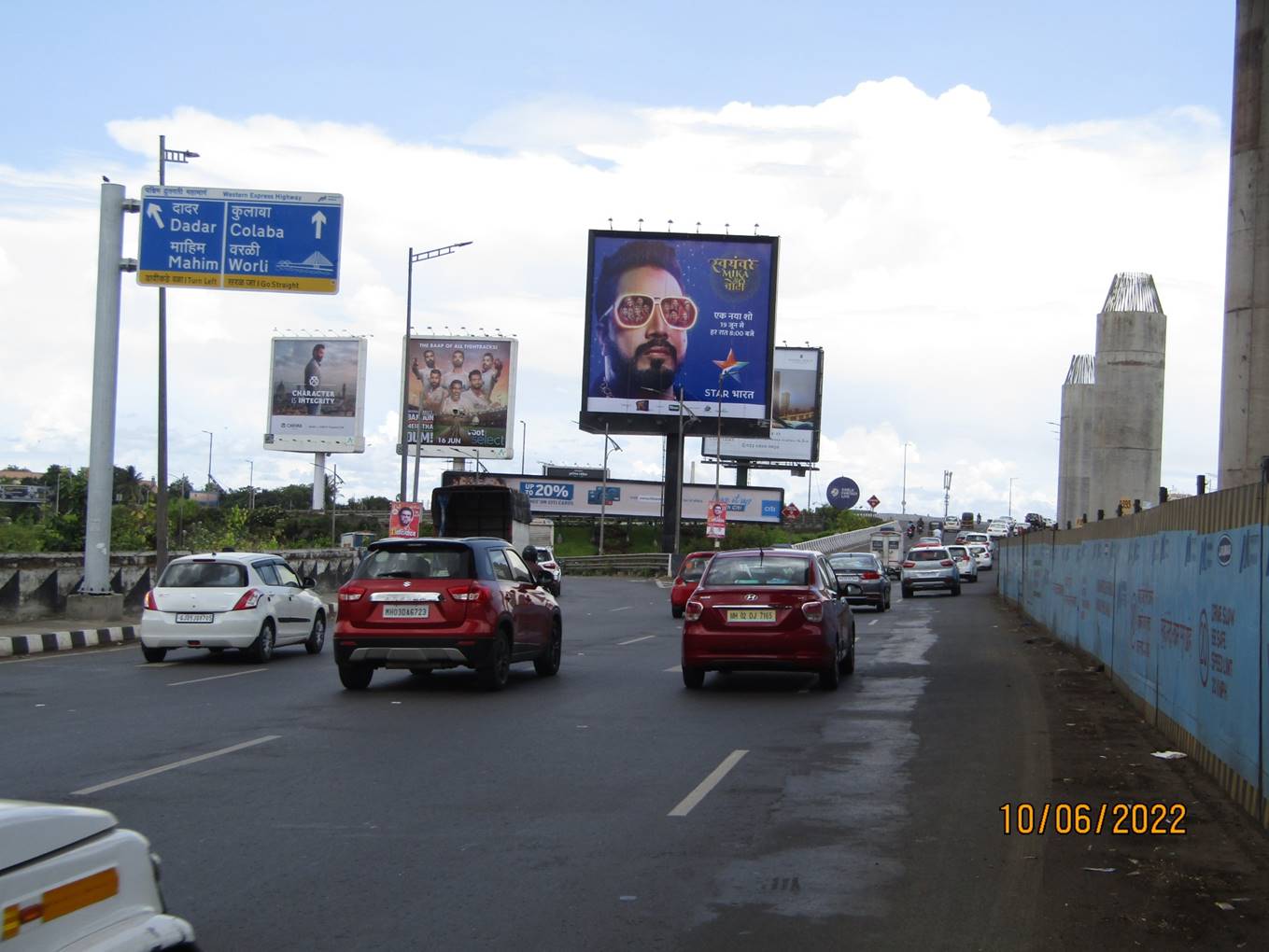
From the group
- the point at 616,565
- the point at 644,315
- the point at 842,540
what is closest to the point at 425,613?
the point at 644,315

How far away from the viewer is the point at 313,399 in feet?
249

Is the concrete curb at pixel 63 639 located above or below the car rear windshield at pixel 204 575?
below

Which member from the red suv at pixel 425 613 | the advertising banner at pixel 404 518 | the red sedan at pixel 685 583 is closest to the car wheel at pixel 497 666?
the red suv at pixel 425 613

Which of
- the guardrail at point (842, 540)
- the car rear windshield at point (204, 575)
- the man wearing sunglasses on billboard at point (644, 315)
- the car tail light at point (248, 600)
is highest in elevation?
the man wearing sunglasses on billboard at point (644, 315)

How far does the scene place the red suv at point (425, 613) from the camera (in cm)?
1519

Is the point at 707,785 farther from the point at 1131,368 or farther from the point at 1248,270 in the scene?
the point at 1131,368

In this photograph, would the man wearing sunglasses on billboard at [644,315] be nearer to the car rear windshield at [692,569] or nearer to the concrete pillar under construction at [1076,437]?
the concrete pillar under construction at [1076,437]

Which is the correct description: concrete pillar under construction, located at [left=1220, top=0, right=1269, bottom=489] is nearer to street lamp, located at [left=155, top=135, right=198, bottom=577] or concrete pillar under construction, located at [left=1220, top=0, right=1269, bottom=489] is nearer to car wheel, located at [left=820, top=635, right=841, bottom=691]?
car wheel, located at [left=820, top=635, right=841, bottom=691]

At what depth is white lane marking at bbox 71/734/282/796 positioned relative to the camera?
9.20 m

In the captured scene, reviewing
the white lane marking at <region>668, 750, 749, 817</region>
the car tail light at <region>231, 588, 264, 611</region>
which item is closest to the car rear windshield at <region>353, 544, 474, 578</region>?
the car tail light at <region>231, 588, 264, 611</region>

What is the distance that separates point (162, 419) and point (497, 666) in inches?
634

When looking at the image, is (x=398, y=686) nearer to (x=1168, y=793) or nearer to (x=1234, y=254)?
(x=1168, y=793)

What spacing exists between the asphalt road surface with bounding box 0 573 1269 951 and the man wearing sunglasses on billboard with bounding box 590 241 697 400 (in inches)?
1675

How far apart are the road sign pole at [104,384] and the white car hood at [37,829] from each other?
22.4 meters
